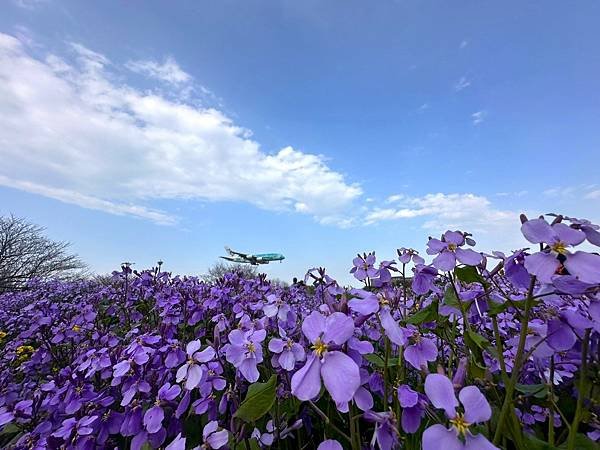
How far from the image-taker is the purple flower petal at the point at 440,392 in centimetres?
91

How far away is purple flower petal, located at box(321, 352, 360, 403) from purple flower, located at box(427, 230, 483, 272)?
67cm

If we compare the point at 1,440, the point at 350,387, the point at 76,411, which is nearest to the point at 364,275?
the point at 350,387

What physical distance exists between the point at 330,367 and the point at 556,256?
66 cm

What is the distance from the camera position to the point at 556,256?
3.37ft

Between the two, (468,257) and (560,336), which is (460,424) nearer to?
(560,336)

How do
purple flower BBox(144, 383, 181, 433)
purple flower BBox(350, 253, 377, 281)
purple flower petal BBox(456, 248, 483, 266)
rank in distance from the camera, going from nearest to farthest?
purple flower petal BBox(456, 248, 483, 266)
purple flower BBox(144, 383, 181, 433)
purple flower BBox(350, 253, 377, 281)

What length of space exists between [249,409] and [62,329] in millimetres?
2624

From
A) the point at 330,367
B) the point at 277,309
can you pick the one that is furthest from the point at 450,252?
the point at 277,309

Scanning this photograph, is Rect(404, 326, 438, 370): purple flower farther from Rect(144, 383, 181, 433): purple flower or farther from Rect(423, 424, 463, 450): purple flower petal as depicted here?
Rect(144, 383, 181, 433): purple flower

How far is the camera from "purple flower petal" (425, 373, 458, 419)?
35.9 inches

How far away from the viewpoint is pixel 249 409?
3.71 ft

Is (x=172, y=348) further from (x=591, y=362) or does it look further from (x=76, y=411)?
(x=591, y=362)

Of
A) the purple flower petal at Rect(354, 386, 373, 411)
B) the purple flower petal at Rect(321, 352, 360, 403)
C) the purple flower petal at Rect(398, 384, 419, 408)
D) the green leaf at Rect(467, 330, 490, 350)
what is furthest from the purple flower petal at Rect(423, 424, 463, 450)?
the green leaf at Rect(467, 330, 490, 350)

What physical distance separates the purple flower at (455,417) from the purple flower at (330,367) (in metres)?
0.18
